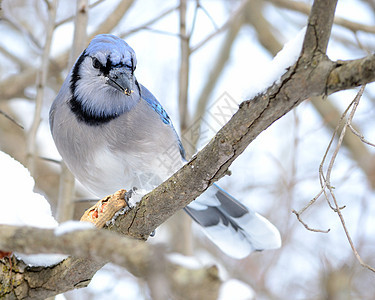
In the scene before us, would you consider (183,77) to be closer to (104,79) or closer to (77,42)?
(77,42)

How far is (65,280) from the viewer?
5.37ft

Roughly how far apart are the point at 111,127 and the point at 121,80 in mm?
225

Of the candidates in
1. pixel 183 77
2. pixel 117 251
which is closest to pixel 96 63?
pixel 183 77

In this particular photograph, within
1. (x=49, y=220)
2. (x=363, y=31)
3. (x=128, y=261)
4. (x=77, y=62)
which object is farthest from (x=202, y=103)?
(x=128, y=261)

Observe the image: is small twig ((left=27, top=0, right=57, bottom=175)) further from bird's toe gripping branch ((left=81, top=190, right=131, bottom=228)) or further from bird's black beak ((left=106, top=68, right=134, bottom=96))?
bird's toe gripping branch ((left=81, top=190, right=131, bottom=228))

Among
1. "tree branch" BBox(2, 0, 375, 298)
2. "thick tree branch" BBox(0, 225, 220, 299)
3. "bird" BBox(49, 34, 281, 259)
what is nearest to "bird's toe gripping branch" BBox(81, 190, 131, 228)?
"tree branch" BBox(2, 0, 375, 298)

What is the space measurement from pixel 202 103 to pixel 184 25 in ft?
3.65

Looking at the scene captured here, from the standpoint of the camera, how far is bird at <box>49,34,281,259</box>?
6.61ft

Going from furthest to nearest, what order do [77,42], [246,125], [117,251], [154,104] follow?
[77,42], [154,104], [246,125], [117,251]

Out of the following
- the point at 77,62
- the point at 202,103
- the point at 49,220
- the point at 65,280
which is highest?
the point at 202,103

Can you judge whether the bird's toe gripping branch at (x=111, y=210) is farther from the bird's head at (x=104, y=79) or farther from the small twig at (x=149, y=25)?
the small twig at (x=149, y=25)

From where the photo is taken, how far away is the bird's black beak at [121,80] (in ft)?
6.34

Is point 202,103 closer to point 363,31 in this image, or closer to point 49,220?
point 363,31

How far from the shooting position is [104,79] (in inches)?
80.4
